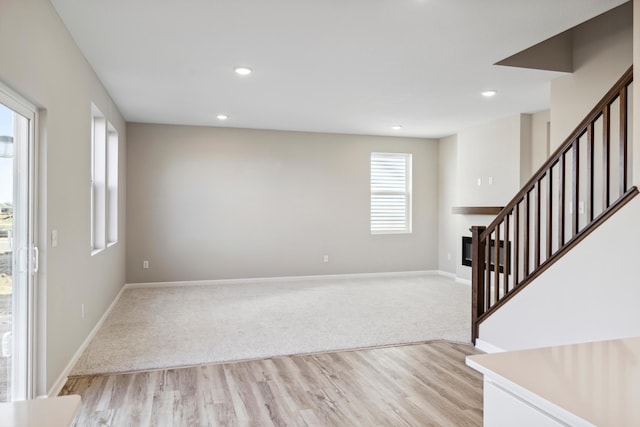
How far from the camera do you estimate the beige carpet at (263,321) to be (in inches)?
150

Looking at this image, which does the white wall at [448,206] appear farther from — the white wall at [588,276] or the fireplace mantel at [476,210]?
the white wall at [588,276]

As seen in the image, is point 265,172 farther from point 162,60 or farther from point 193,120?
point 162,60

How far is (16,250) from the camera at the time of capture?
252cm

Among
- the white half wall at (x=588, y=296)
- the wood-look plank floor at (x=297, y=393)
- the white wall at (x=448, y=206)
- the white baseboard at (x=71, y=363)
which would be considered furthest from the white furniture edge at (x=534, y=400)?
the white wall at (x=448, y=206)

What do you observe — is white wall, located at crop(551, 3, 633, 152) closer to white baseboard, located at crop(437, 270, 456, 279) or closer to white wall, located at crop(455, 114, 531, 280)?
white wall, located at crop(455, 114, 531, 280)

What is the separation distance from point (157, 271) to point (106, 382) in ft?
12.9

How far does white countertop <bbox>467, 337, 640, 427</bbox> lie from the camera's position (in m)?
0.92

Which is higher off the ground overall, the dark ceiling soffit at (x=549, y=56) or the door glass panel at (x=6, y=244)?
the dark ceiling soffit at (x=549, y=56)

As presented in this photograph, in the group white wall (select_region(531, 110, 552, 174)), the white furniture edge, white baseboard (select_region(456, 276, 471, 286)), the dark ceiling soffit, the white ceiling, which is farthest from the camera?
white baseboard (select_region(456, 276, 471, 286))

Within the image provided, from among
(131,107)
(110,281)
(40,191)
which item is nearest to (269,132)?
(131,107)

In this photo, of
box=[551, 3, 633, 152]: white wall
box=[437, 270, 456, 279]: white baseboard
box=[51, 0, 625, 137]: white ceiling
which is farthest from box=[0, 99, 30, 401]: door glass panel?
box=[437, 270, 456, 279]: white baseboard

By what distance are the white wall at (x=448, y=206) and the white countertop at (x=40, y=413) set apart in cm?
722

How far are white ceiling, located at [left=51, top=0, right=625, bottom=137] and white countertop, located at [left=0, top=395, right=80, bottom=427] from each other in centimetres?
250

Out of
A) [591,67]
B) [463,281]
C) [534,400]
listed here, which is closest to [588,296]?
[534,400]
